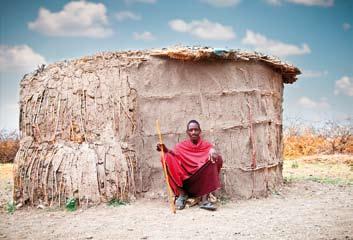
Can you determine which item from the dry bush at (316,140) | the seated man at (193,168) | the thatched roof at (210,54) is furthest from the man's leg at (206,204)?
the dry bush at (316,140)

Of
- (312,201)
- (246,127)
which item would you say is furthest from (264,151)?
(312,201)

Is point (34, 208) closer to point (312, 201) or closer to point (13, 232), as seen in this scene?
point (13, 232)

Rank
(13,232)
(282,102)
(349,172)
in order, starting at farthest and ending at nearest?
(349,172) < (282,102) < (13,232)

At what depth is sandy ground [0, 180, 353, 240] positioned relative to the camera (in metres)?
5.26

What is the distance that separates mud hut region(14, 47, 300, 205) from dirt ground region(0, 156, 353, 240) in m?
0.43

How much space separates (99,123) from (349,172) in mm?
7341

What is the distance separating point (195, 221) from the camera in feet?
19.4

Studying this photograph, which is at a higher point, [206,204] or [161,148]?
[161,148]

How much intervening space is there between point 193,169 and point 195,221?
104 centimetres

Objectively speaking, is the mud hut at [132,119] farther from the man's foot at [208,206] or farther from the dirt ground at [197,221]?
the man's foot at [208,206]

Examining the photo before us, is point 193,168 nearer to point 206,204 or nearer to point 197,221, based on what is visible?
point 206,204

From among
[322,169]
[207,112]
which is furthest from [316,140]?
[207,112]

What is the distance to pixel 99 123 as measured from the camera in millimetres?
7477

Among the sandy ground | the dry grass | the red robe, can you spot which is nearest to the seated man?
the red robe
